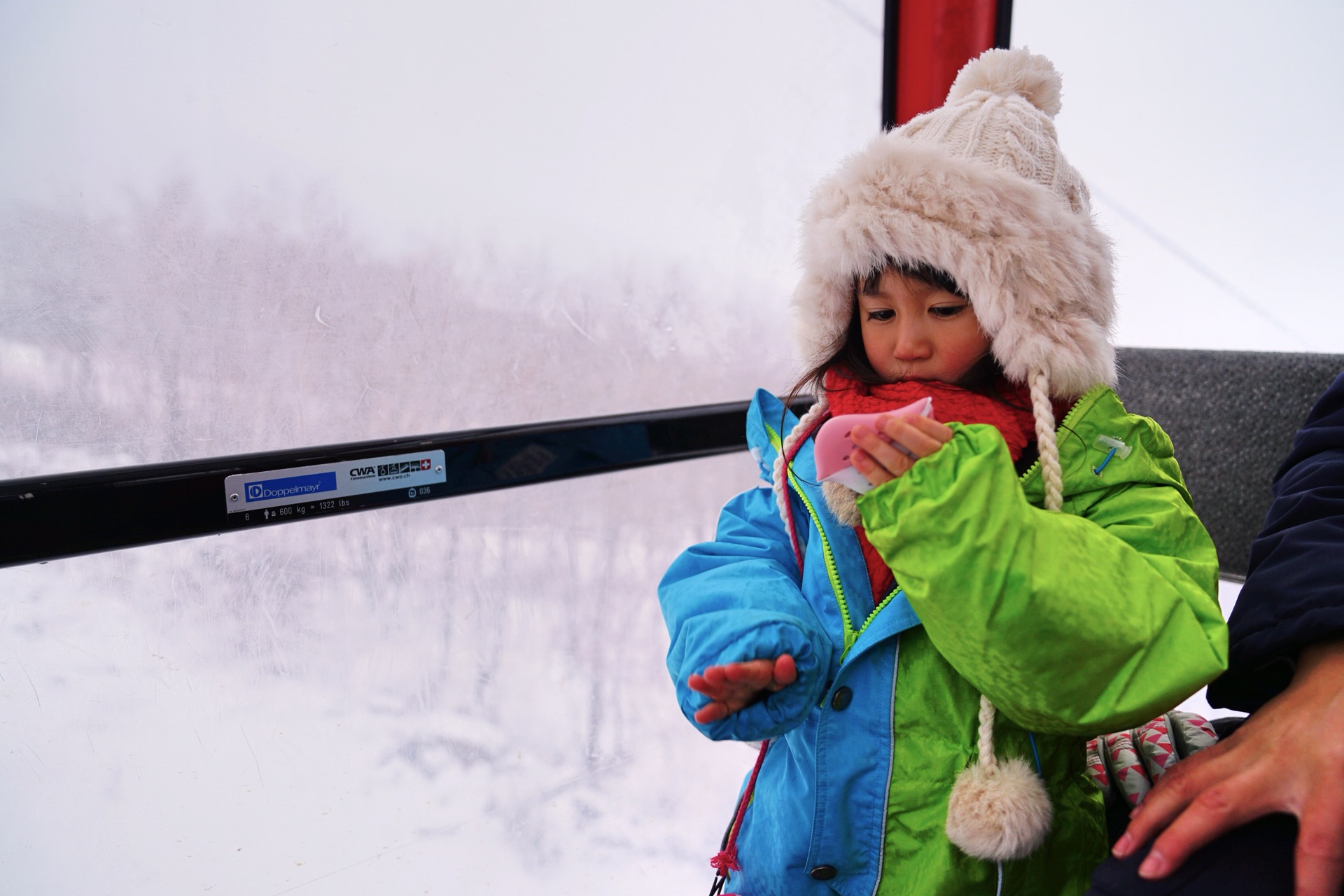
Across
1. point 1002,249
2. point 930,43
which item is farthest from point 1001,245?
point 930,43

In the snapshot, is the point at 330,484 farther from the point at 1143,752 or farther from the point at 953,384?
the point at 1143,752

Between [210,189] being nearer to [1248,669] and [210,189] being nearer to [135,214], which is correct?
[135,214]

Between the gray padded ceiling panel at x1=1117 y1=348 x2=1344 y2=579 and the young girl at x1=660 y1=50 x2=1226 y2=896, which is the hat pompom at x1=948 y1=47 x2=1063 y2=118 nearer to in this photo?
the young girl at x1=660 y1=50 x2=1226 y2=896

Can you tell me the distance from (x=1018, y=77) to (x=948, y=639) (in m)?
0.60

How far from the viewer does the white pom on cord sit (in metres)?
0.66

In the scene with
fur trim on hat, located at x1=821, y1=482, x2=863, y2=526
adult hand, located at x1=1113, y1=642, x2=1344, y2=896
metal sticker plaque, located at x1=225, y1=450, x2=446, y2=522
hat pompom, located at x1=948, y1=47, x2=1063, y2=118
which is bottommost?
adult hand, located at x1=1113, y1=642, x2=1344, y2=896

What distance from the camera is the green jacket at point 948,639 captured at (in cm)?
58

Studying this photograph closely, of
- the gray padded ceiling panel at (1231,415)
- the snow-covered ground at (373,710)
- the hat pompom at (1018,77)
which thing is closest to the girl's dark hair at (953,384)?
the hat pompom at (1018,77)

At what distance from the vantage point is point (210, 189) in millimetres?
961

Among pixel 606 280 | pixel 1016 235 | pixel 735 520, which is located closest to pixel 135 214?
pixel 606 280

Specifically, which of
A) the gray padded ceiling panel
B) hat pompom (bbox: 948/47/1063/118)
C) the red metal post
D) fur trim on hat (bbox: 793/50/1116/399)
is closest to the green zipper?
fur trim on hat (bbox: 793/50/1116/399)

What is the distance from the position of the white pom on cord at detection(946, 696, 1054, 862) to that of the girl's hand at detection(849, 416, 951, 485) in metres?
0.25

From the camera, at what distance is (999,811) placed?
0.66 m

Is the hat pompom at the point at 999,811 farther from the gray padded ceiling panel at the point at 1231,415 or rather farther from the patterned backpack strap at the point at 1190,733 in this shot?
the gray padded ceiling panel at the point at 1231,415
